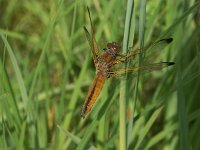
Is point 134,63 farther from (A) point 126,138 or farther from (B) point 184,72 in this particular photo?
(B) point 184,72

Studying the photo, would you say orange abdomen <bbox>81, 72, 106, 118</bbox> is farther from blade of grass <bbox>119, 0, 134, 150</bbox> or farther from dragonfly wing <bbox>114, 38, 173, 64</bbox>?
blade of grass <bbox>119, 0, 134, 150</bbox>

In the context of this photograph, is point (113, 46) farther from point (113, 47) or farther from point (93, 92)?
point (93, 92)

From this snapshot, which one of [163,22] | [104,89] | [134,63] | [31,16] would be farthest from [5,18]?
[134,63]

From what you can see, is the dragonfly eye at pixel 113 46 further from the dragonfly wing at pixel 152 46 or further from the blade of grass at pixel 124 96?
the blade of grass at pixel 124 96

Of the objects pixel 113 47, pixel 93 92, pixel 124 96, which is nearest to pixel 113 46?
pixel 113 47

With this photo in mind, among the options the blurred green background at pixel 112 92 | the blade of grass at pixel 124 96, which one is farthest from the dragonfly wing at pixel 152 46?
the blade of grass at pixel 124 96
